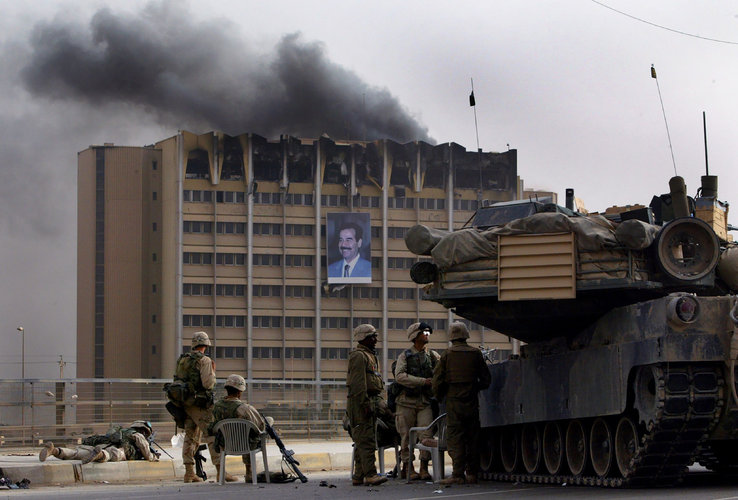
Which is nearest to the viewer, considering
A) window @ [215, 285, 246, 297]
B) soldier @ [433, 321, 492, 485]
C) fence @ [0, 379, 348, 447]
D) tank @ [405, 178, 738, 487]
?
tank @ [405, 178, 738, 487]

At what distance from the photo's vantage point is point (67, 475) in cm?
1694

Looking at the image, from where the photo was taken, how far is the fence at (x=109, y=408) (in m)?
27.0

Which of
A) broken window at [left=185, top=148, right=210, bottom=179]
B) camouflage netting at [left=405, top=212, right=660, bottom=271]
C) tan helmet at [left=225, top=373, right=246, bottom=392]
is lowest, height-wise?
tan helmet at [left=225, top=373, right=246, bottom=392]

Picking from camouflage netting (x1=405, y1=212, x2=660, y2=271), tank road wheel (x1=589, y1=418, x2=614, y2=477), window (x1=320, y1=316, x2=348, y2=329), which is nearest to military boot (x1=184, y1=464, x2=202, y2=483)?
camouflage netting (x1=405, y1=212, x2=660, y2=271)

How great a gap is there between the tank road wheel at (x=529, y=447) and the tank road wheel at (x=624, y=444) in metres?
2.14

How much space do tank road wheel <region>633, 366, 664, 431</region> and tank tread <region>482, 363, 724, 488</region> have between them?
17 mm

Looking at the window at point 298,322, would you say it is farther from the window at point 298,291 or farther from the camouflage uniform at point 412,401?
the camouflage uniform at point 412,401

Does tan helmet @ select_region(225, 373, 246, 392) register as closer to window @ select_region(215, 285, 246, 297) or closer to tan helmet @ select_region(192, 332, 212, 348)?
tan helmet @ select_region(192, 332, 212, 348)

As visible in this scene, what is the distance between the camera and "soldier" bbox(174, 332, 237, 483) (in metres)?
16.6

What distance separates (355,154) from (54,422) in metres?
67.6

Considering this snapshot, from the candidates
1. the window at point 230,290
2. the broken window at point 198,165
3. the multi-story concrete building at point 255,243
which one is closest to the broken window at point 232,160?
the multi-story concrete building at point 255,243

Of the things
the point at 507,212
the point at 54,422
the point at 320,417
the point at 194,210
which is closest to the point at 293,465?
the point at 507,212

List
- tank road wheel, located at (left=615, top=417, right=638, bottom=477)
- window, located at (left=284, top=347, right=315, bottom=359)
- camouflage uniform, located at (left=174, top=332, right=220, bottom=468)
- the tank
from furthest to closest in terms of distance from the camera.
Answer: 1. window, located at (left=284, top=347, right=315, bottom=359)
2. camouflage uniform, located at (left=174, top=332, right=220, bottom=468)
3. tank road wheel, located at (left=615, top=417, right=638, bottom=477)
4. the tank

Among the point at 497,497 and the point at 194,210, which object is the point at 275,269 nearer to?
the point at 194,210
